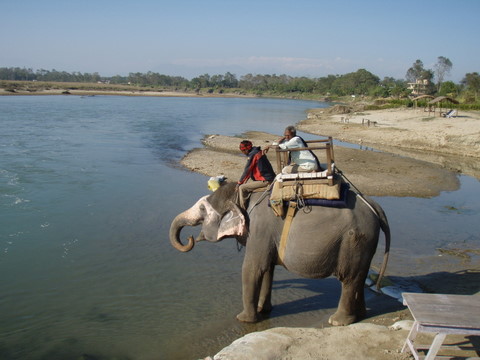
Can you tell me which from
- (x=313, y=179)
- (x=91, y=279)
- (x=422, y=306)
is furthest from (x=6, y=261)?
(x=422, y=306)

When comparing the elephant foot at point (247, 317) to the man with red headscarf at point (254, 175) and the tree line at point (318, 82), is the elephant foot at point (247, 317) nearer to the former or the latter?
the man with red headscarf at point (254, 175)

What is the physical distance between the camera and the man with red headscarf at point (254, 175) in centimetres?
648

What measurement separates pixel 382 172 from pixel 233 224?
45.4ft

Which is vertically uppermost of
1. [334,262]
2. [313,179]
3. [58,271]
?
[313,179]

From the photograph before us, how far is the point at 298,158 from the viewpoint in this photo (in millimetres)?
6516

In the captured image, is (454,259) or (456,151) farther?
(456,151)

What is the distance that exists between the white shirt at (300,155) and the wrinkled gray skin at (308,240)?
692mm

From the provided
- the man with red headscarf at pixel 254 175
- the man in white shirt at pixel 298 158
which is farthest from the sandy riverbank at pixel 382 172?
the man in white shirt at pixel 298 158

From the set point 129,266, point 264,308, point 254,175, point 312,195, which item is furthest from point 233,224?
point 129,266

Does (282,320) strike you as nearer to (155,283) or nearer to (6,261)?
(155,283)

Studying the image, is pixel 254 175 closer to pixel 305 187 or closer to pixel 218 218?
pixel 218 218

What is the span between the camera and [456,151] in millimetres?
25328

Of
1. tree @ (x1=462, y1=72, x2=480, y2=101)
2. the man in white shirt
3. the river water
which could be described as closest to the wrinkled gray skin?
the man in white shirt

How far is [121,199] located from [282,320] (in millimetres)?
8664
